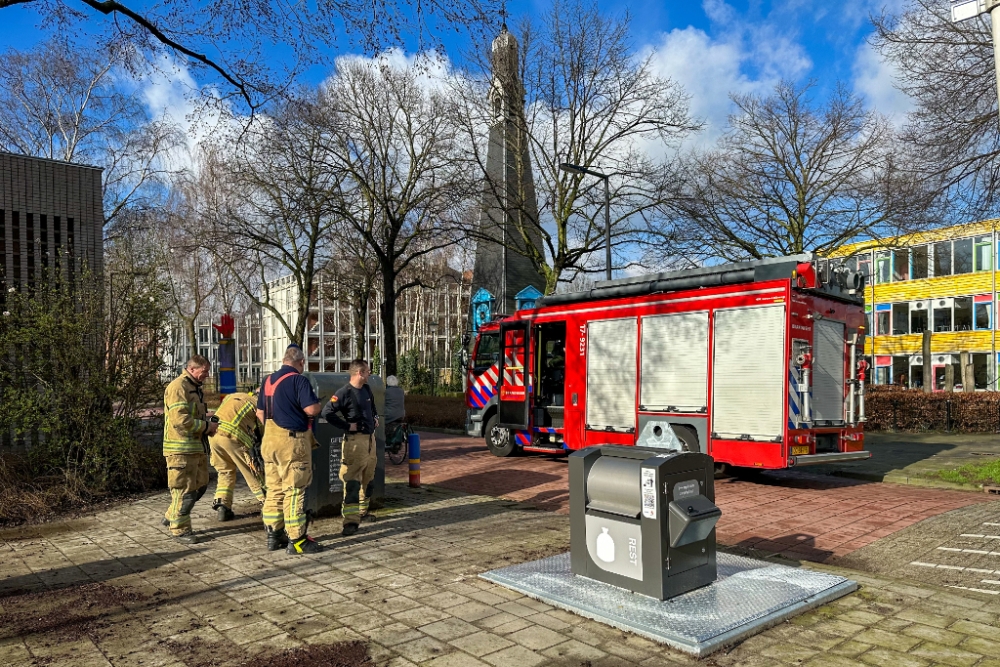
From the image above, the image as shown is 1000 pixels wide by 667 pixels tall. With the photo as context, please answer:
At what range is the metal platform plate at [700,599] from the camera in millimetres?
4219

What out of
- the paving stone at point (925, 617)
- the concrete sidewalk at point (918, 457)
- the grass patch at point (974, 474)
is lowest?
the concrete sidewalk at point (918, 457)

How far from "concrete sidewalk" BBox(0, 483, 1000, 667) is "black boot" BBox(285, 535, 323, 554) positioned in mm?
100

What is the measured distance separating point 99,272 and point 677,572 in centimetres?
953

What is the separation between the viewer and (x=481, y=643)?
166 inches

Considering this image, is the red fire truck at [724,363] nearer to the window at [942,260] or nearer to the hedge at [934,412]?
the hedge at [934,412]

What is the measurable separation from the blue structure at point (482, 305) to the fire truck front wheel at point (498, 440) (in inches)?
641

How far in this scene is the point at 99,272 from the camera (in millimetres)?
10703

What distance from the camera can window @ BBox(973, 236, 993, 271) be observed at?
37.9 metres

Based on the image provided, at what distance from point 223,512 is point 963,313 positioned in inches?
1669

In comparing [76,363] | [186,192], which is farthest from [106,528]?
[186,192]

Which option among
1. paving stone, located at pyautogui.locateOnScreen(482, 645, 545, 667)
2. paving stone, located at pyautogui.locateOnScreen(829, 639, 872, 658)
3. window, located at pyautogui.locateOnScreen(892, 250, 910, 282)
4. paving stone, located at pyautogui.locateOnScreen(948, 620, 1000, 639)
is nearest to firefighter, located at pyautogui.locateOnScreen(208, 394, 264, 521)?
paving stone, located at pyautogui.locateOnScreen(482, 645, 545, 667)

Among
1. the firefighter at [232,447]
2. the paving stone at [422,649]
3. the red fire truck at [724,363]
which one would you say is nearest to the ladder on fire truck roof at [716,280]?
the red fire truck at [724,363]

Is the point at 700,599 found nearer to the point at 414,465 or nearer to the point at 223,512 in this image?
the point at 223,512

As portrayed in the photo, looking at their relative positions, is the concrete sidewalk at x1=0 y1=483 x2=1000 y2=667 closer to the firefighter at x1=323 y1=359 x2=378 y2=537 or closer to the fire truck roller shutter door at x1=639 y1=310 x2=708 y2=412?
the firefighter at x1=323 y1=359 x2=378 y2=537
